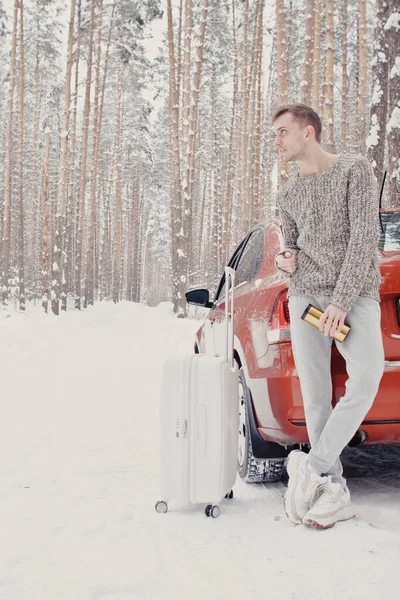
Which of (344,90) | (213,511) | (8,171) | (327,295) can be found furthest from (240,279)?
(344,90)

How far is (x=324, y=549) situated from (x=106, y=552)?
980mm

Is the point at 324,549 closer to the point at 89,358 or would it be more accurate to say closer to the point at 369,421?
the point at 369,421

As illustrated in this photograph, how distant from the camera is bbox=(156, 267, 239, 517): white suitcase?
126 inches

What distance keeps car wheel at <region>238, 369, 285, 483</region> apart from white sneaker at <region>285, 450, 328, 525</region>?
568 millimetres

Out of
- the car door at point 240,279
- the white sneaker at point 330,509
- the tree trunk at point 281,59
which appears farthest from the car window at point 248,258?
the tree trunk at point 281,59

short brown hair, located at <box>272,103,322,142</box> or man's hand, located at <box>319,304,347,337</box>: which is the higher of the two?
short brown hair, located at <box>272,103,322,142</box>

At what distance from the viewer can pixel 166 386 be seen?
3314 millimetres

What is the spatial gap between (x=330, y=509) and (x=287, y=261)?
1.24 metres

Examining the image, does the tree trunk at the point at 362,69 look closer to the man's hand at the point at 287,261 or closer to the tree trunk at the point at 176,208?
the tree trunk at the point at 176,208

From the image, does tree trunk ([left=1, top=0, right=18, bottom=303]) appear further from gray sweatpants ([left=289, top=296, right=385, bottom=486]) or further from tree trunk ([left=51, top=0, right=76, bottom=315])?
gray sweatpants ([left=289, top=296, right=385, bottom=486])

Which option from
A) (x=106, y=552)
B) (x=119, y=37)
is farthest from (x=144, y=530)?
(x=119, y=37)

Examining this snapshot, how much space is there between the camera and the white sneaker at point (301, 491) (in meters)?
2.94

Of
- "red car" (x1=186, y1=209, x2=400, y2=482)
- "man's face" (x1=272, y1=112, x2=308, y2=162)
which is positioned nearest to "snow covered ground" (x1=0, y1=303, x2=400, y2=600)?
"red car" (x1=186, y1=209, x2=400, y2=482)

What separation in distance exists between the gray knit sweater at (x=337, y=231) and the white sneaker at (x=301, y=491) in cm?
87
